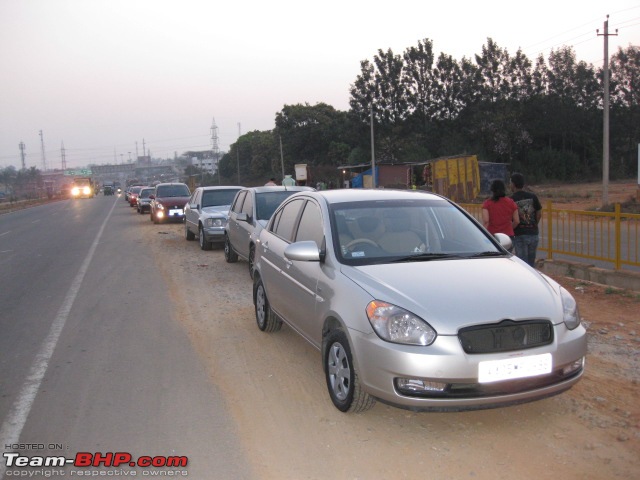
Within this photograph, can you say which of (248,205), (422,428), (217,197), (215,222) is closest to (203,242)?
(215,222)

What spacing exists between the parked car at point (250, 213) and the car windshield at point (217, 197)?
3.09 m

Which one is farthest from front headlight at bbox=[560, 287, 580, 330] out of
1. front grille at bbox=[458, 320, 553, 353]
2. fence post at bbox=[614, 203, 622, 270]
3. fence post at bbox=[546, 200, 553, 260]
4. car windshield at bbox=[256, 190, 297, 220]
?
car windshield at bbox=[256, 190, 297, 220]

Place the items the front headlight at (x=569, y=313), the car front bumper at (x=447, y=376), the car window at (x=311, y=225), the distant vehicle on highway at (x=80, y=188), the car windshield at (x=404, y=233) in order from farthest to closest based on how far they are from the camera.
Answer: the distant vehicle on highway at (x=80, y=188), the car window at (x=311, y=225), the car windshield at (x=404, y=233), the front headlight at (x=569, y=313), the car front bumper at (x=447, y=376)

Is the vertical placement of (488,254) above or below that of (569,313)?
above

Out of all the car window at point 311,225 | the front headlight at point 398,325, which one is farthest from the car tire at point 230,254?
the front headlight at point 398,325

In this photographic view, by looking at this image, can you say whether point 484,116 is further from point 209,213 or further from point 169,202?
point 209,213

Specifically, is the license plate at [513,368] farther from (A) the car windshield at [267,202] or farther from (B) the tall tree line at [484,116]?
(B) the tall tree line at [484,116]

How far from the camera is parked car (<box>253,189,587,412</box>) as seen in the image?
12.1 feet

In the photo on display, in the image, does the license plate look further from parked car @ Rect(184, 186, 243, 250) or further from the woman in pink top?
parked car @ Rect(184, 186, 243, 250)

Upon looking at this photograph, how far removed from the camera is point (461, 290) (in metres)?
4.02

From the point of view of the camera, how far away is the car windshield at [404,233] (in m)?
4.83

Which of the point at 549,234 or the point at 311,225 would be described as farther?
the point at 549,234

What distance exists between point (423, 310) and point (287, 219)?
2748mm

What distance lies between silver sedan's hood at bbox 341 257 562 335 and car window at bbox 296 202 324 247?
0.74 metres
